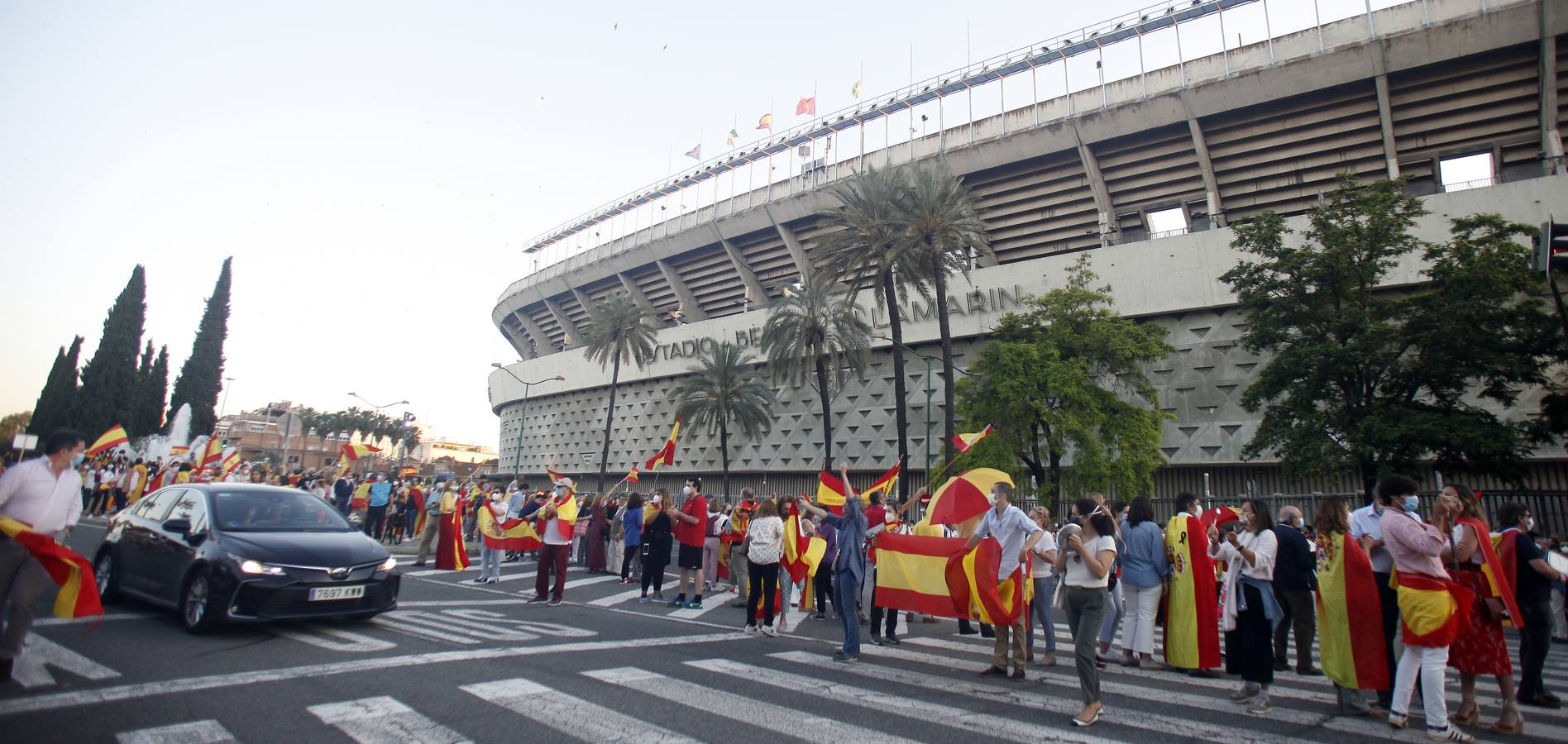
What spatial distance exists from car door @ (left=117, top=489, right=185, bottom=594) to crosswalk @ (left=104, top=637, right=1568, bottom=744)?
4.90 metres

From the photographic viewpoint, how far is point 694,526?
1264 centimetres

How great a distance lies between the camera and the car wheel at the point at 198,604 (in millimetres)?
7195

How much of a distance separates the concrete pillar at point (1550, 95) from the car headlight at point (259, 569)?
117 feet

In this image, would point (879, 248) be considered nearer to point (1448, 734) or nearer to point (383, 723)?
point (1448, 734)

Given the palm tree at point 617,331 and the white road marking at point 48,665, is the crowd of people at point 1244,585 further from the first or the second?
the palm tree at point 617,331

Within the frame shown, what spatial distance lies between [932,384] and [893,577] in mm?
28292

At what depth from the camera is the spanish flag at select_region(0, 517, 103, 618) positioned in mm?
5508

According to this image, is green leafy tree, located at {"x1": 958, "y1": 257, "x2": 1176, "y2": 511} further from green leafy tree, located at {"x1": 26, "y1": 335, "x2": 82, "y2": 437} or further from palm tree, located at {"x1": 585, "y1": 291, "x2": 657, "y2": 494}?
green leafy tree, located at {"x1": 26, "y1": 335, "x2": 82, "y2": 437}

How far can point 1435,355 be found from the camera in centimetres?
1752

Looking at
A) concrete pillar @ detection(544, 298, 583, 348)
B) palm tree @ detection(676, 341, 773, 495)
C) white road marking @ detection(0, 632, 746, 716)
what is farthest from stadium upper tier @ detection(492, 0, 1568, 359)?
white road marking @ detection(0, 632, 746, 716)

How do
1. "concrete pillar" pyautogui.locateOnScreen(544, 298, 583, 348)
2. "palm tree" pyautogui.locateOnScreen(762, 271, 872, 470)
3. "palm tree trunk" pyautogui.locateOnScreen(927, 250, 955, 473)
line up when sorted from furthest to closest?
1. "concrete pillar" pyautogui.locateOnScreen(544, 298, 583, 348)
2. "palm tree" pyautogui.locateOnScreen(762, 271, 872, 470)
3. "palm tree trunk" pyautogui.locateOnScreen(927, 250, 955, 473)

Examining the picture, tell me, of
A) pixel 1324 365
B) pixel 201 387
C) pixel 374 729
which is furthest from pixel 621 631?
pixel 201 387

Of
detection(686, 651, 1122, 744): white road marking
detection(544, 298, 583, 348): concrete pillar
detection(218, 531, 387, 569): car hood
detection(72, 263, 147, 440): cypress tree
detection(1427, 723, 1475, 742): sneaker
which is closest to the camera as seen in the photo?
detection(686, 651, 1122, 744): white road marking

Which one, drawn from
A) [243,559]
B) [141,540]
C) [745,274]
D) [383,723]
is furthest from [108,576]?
[745,274]
